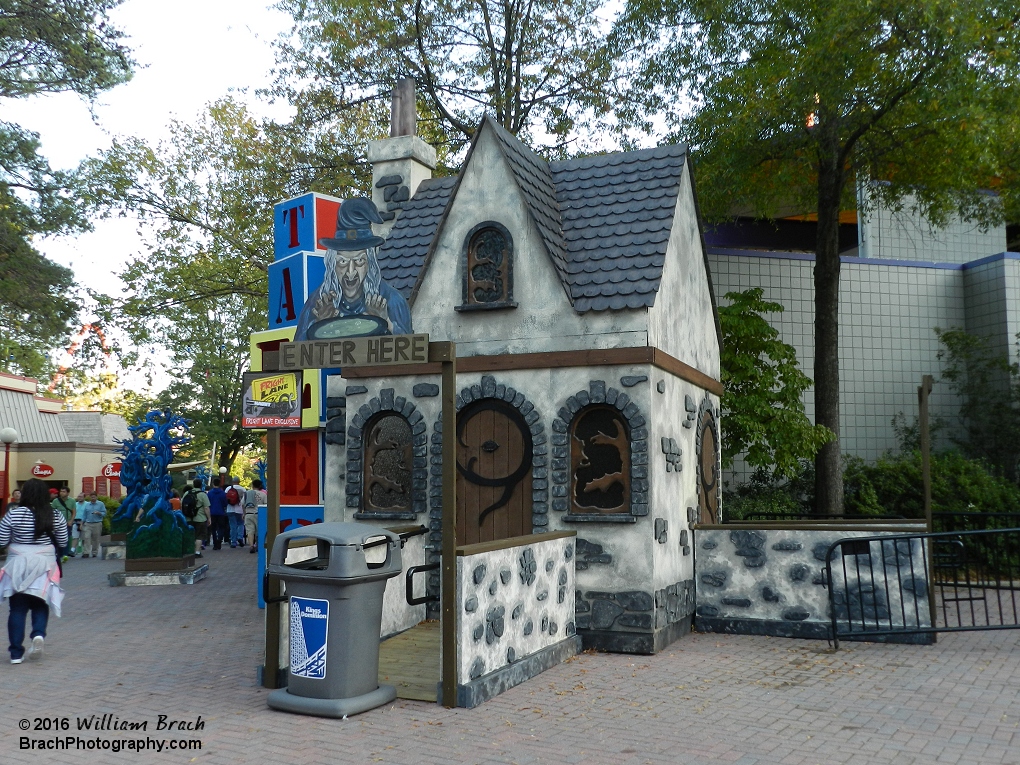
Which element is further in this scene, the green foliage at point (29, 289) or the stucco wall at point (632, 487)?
the green foliage at point (29, 289)

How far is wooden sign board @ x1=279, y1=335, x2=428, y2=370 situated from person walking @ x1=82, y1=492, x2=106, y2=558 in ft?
55.3

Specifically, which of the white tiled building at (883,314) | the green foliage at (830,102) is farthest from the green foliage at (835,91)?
the white tiled building at (883,314)

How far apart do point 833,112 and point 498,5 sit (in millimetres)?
9859

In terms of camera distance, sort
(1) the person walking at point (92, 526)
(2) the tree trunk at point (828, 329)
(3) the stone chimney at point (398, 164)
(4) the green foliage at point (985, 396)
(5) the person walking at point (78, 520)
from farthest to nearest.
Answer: (5) the person walking at point (78, 520) < (1) the person walking at point (92, 526) < (4) the green foliage at point (985, 396) < (2) the tree trunk at point (828, 329) < (3) the stone chimney at point (398, 164)

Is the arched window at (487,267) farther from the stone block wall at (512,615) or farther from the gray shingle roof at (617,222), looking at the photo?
the stone block wall at (512,615)

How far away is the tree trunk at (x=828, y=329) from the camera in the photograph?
1550 cm

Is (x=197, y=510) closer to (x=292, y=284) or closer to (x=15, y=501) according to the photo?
(x=15, y=501)

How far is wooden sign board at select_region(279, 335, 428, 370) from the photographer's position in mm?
7462

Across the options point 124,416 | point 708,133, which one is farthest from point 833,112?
point 124,416

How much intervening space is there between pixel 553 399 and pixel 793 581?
3.33 m

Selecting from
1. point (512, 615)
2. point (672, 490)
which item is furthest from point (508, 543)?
point (672, 490)

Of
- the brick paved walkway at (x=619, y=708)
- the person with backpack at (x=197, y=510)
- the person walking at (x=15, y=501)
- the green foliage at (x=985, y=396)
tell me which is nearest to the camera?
the brick paved walkway at (x=619, y=708)

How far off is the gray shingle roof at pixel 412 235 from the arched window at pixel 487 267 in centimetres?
68

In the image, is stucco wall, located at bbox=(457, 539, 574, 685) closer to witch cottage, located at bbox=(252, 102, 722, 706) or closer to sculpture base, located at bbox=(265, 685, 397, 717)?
witch cottage, located at bbox=(252, 102, 722, 706)
